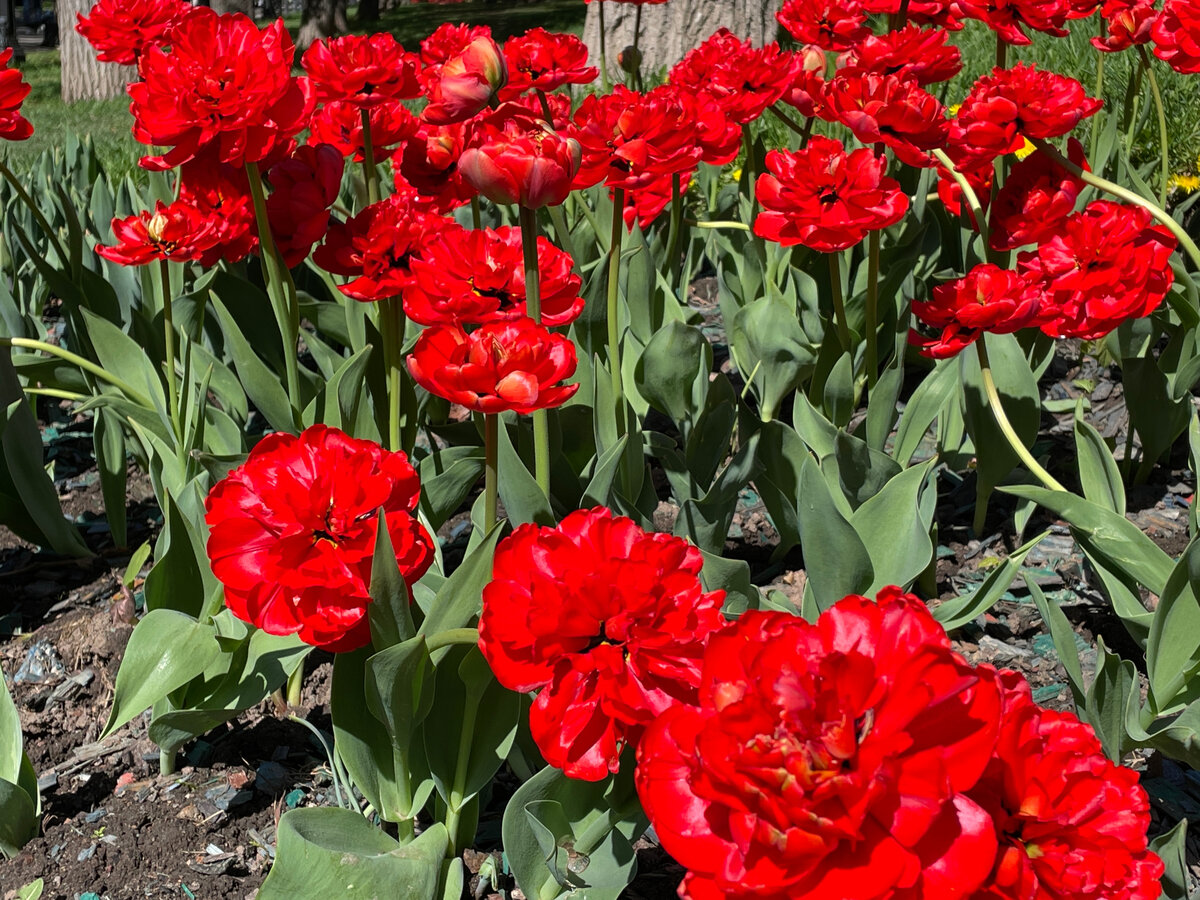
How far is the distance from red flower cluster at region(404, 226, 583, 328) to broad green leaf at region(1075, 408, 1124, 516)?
886 millimetres

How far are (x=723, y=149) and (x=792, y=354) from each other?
0.49m

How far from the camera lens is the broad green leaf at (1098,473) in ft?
5.78

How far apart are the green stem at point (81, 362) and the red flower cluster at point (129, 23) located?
73cm

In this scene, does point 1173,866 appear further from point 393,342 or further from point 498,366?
point 393,342

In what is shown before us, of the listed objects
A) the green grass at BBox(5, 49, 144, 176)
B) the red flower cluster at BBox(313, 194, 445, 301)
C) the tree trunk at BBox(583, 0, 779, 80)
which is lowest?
the green grass at BBox(5, 49, 144, 176)

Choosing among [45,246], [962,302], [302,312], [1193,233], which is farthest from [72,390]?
[1193,233]

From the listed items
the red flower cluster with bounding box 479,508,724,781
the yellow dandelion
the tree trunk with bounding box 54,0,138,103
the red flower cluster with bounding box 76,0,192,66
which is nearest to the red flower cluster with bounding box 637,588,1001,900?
the red flower cluster with bounding box 479,508,724,781

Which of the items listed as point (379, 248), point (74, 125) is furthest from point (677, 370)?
point (74, 125)

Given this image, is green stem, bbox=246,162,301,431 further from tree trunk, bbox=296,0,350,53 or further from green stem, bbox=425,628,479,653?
tree trunk, bbox=296,0,350,53

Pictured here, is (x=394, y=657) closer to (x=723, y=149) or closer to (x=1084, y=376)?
(x=723, y=149)

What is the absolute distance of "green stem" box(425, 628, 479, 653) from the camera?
107 cm

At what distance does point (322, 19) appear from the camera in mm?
14797

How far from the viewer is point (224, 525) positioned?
42.6 inches

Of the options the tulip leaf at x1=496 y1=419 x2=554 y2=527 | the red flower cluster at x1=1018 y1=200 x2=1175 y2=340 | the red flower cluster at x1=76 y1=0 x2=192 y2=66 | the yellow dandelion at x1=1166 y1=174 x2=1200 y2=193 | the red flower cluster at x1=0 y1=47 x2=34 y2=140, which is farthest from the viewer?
the yellow dandelion at x1=1166 y1=174 x2=1200 y2=193
